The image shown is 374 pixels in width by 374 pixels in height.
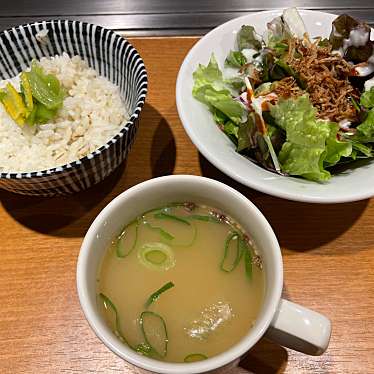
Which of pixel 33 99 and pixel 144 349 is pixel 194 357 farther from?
pixel 33 99

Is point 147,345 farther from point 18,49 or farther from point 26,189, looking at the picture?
point 18,49

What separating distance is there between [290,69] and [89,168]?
727mm

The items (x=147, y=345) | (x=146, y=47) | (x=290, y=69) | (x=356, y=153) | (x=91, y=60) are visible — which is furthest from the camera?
(x=146, y=47)

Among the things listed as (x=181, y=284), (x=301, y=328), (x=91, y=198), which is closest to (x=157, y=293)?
(x=181, y=284)

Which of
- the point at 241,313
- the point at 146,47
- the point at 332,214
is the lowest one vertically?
the point at 332,214

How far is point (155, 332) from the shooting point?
981mm

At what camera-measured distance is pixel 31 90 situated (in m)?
1.48

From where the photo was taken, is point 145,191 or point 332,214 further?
point 332,214

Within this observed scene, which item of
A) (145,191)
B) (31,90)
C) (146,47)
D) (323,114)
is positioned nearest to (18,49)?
(31,90)

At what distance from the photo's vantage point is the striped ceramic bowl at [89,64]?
1.27 meters

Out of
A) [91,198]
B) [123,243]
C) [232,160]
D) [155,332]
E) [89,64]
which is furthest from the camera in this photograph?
[89,64]

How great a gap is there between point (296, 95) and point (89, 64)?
28.3 inches

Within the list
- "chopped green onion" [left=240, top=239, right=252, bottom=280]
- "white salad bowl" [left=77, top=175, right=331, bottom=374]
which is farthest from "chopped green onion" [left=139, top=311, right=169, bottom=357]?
"chopped green onion" [left=240, top=239, right=252, bottom=280]

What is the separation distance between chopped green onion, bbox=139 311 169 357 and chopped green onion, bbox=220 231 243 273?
0.18m
